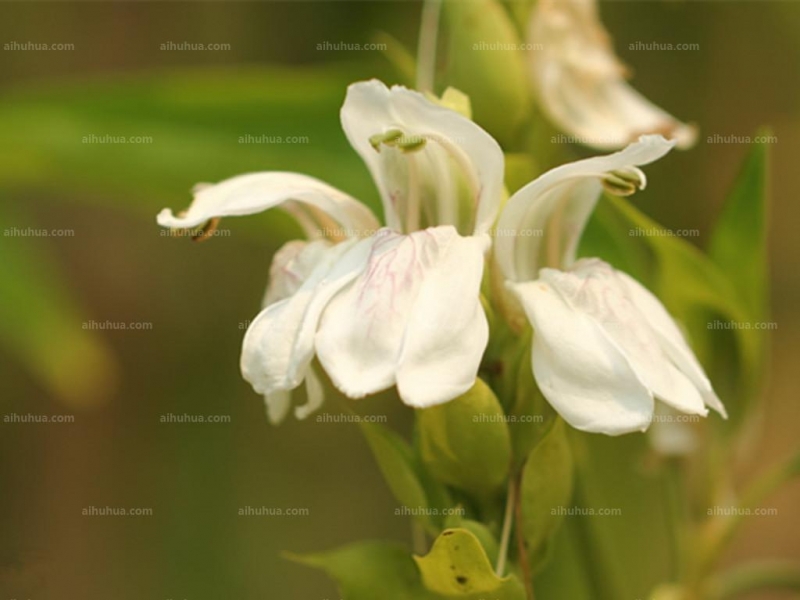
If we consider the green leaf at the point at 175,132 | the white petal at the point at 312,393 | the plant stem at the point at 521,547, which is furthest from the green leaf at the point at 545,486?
the green leaf at the point at 175,132

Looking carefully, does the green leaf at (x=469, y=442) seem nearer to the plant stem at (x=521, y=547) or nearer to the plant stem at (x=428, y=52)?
the plant stem at (x=521, y=547)

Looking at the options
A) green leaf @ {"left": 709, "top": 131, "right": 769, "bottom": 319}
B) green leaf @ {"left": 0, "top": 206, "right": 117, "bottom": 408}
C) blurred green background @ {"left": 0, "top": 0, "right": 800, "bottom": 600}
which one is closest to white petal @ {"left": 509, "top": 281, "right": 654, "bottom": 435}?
green leaf @ {"left": 709, "top": 131, "right": 769, "bottom": 319}

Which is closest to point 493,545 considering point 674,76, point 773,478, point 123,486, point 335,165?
point 773,478

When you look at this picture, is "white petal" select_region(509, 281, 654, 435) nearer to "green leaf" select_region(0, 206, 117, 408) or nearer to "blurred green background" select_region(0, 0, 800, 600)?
"green leaf" select_region(0, 206, 117, 408)

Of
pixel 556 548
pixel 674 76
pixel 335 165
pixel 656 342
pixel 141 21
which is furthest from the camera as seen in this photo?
pixel 141 21

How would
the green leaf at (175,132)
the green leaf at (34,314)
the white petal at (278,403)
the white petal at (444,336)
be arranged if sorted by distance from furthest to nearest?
1. the green leaf at (34,314)
2. the green leaf at (175,132)
3. the white petal at (278,403)
4. the white petal at (444,336)

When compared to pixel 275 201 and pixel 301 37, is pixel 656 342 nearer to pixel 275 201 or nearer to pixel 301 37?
pixel 275 201

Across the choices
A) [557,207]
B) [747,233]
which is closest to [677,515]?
[747,233]
